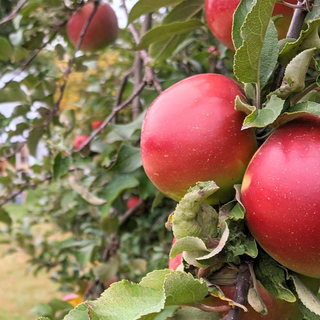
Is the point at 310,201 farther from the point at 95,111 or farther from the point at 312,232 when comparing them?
the point at 95,111

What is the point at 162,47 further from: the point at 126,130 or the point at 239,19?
the point at 239,19

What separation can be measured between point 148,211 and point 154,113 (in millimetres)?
1347

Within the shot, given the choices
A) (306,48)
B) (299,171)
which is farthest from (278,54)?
(299,171)

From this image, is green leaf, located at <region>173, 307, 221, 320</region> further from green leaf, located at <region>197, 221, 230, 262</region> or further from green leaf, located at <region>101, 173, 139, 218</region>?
green leaf, located at <region>101, 173, 139, 218</region>

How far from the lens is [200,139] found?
17.5 inches

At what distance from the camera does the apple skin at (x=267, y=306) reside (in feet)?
1.51

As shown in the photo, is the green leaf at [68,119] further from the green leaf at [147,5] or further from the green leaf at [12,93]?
Answer: the green leaf at [147,5]

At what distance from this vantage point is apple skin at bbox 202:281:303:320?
A: 0.46 m

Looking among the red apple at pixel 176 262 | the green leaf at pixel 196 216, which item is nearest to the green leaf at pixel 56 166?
the red apple at pixel 176 262

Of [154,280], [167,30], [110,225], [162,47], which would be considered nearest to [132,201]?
[110,225]

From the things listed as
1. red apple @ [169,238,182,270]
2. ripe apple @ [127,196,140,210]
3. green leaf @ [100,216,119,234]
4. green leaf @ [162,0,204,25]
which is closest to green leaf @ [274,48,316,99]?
red apple @ [169,238,182,270]

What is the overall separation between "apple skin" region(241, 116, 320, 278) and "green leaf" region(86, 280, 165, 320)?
122mm

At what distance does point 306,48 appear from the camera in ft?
1.43

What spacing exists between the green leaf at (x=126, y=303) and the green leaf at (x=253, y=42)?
236mm
